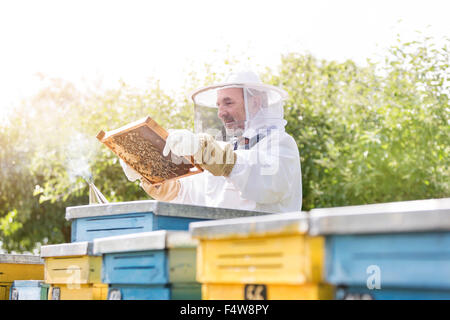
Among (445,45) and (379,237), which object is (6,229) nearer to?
(445,45)

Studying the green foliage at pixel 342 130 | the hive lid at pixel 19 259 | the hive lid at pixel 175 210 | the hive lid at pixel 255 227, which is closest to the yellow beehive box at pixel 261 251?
the hive lid at pixel 255 227

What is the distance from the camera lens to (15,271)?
12.6 feet

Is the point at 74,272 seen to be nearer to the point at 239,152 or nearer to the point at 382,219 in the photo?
the point at 239,152

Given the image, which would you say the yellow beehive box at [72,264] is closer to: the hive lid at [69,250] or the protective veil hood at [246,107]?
the hive lid at [69,250]

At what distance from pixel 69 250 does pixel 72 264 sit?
77 mm

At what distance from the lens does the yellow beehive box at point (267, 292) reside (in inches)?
56.6

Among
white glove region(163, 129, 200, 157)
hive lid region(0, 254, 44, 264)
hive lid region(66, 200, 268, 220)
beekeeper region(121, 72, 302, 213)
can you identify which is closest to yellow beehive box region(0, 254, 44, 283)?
hive lid region(0, 254, 44, 264)

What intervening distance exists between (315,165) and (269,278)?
22.8 ft

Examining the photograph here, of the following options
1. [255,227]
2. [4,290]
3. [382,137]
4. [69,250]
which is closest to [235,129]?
[69,250]

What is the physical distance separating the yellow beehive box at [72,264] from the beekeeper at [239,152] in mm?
757

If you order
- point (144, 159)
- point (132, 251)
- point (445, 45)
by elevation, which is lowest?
point (132, 251)
